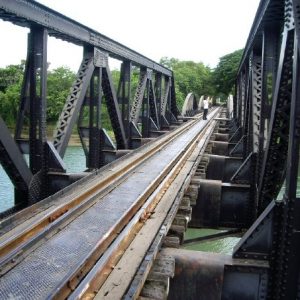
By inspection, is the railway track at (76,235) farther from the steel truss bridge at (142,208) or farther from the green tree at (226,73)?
the green tree at (226,73)

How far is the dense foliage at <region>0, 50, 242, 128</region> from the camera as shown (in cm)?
4197

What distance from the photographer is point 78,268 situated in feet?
12.8

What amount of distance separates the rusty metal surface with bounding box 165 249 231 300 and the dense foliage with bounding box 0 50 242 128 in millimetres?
37549

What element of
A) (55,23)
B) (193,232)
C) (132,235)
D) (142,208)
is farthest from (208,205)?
(193,232)

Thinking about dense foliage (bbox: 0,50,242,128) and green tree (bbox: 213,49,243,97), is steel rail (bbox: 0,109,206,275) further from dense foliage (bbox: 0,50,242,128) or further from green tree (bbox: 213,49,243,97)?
green tree (bbox: 213,49,243,97)

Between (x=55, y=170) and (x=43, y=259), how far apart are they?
3671 mm

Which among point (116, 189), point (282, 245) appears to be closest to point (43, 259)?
point (282, 245)

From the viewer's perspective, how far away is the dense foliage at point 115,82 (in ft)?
138

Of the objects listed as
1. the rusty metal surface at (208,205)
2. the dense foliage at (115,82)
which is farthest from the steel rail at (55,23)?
the dense foliage at (115,82)

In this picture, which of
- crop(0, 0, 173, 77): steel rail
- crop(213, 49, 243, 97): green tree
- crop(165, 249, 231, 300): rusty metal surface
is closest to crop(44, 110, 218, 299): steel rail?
crop(165, 249, 231, 300): rusty metal surface

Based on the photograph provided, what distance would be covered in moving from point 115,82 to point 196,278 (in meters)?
54.4

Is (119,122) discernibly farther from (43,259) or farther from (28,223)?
(43,259)

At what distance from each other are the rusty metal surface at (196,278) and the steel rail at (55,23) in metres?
4.44

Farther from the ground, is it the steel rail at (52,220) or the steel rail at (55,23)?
the steel rail at (55,23)
